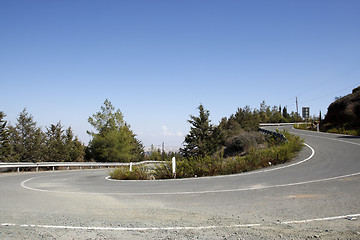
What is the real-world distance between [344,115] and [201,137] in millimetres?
21142

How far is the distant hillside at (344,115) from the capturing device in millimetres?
34031

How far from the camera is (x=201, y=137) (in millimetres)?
47281

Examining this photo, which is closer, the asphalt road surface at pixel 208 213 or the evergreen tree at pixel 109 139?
the asphalt road surface at pixel 208 213

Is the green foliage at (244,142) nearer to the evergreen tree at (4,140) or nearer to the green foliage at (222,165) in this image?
the green foliage at (222,165)

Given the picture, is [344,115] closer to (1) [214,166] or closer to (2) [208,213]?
(1) [214,166]

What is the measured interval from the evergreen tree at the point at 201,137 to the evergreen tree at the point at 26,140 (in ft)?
73.7

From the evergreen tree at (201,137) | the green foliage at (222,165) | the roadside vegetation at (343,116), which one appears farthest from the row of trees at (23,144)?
the roadside vegetation at (343,116)

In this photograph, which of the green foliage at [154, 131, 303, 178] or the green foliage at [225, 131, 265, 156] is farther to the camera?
the green foliage at [225, 131, 265, 156]

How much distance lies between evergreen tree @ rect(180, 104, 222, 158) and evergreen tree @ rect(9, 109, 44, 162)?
22.5m

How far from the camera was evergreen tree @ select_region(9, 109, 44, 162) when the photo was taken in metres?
Answer: 40.7

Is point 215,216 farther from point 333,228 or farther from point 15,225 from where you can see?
point 15,225

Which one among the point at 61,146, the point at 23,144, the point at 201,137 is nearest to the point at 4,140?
the point at 23,144

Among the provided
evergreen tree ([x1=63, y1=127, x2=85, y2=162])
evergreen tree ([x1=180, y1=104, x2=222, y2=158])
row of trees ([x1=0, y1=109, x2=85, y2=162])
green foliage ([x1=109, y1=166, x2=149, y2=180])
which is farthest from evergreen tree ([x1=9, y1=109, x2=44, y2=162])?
green foliage ([x1=109, y1=166, x2=149, y2=180])

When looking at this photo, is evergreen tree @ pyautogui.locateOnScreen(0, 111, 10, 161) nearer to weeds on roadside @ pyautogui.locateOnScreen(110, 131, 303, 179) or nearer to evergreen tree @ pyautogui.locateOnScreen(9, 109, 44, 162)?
evergreen tree @ pyautogui.locateOnScreen(9, 109, 44, 162)
